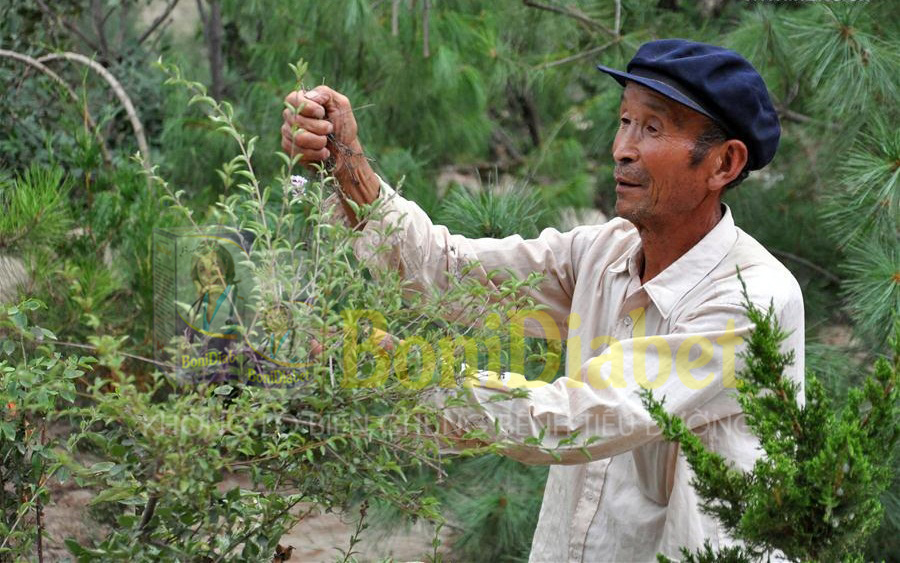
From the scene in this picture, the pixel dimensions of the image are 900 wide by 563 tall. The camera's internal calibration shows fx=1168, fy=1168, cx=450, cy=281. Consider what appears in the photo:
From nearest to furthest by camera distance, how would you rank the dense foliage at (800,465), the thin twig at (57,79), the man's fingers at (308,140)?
the dense foliage at (800,465)
the man's fingers at (308,140)
the thin twig at (57,79)

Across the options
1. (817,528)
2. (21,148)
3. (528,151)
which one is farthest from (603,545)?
(528,151)

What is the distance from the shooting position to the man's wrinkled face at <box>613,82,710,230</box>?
170 cm

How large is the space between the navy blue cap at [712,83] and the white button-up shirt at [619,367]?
0.15m

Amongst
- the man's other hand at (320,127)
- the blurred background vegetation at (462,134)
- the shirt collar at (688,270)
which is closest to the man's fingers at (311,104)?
the man's other hand at (320,127)

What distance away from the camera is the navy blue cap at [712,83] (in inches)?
65.3

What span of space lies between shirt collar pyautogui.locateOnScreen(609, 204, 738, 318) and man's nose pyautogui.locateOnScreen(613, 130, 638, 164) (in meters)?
0.17

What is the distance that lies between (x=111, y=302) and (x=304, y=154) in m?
1.28

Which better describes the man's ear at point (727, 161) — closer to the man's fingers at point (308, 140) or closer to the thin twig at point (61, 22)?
the man's fingers at point (308, 140)

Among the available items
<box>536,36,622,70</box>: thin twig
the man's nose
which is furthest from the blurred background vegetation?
the man's nose

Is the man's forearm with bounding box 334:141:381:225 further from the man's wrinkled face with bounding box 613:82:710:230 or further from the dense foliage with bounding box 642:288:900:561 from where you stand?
the dense foliage with bounding box 642:288:900:561

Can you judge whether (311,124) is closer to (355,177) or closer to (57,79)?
(355,177)

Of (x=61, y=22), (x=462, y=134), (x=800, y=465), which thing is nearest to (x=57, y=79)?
(x=61, y=22)

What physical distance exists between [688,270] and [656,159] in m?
0.17

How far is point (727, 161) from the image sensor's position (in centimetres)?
175
